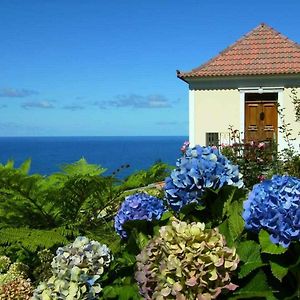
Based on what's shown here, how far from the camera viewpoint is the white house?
63.9 ft

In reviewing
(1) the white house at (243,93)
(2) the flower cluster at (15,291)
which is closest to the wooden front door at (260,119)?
(1) the white house at (243,93)

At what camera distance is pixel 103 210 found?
5.32 m

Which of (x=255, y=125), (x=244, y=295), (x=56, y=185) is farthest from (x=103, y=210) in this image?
(x=255, y=125)

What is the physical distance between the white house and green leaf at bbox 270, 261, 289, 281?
1733cm

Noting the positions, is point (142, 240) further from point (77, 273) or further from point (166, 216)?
point (77, 273)

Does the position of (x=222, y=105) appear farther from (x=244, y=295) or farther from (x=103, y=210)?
(x=244, y=295)

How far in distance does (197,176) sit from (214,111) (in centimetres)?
1796

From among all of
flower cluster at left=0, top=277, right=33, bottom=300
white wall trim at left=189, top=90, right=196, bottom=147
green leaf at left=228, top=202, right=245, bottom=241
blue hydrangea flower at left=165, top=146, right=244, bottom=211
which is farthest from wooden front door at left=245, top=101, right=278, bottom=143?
green leaf at left=228, top=202, right=245, bottom=241

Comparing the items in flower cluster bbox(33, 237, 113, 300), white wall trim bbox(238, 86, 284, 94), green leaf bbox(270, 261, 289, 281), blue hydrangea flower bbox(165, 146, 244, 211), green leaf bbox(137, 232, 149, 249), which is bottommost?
flower cluster bbox(33, 237, 113, 300)

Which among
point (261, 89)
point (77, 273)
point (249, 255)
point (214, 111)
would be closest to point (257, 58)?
point (261, 89)

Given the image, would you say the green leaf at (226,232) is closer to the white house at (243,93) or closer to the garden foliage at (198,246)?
the garden foliage at (198,246)

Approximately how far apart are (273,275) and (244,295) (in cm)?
12

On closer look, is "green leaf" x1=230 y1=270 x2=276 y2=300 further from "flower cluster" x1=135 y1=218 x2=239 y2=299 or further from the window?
the window

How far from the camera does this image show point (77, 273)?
2.40m
